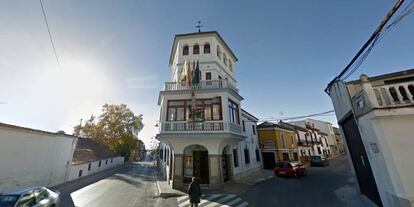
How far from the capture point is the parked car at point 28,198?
6371 mm

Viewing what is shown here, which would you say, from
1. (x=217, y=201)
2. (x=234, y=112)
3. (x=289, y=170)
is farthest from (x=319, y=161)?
(x=217, y=201)

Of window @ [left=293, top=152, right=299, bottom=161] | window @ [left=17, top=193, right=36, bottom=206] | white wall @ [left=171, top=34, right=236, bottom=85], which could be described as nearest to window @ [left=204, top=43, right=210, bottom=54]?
white wall @ [left=171, top=34, right=236, bottom=85]

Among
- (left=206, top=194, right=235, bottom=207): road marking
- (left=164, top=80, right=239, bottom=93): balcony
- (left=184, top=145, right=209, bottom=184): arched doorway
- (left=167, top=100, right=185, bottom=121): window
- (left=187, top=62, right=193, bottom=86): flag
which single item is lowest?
(left=206, top=194, right=235, bottom=207): road marking

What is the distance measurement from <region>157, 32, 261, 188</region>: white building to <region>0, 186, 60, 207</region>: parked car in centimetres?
681

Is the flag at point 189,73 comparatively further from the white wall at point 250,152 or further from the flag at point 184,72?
the white wall at point 250,152

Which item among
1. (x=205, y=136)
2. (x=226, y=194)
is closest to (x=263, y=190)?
(x=226, y=194)

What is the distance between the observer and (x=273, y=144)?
2545 cm

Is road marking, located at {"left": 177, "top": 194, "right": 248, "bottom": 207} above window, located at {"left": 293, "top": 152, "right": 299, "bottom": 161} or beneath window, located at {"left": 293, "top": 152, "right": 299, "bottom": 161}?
beneath

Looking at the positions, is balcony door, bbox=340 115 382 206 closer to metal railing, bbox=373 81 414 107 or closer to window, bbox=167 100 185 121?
metal railing, bbox=373 81 414 107

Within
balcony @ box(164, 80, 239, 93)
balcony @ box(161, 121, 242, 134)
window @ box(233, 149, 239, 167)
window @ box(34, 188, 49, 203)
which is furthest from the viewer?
window @ box(233, 149, 239, 167)

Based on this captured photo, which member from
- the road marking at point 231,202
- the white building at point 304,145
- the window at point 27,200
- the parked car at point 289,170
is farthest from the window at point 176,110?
the white building at point 304,145

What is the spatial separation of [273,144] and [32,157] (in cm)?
2681

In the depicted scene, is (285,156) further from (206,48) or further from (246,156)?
(206,48)

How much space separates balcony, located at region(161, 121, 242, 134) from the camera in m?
13.2
